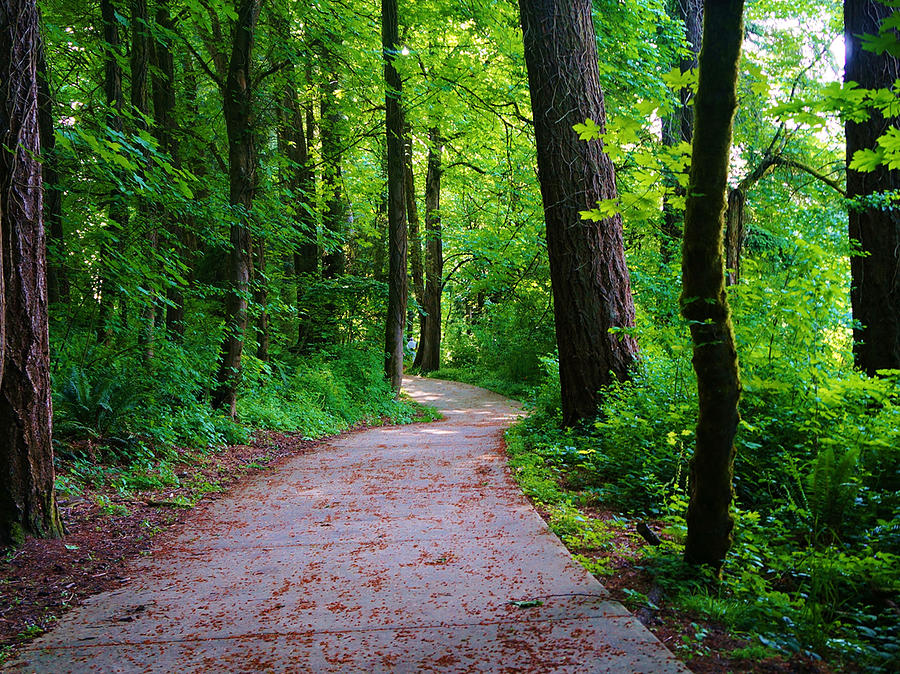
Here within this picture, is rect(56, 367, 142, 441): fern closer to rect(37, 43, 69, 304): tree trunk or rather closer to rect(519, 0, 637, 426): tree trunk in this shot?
rect(37, 43, 69, 304): tree trunk

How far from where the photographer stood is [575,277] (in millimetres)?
7172

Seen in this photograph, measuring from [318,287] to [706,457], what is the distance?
13.4 m

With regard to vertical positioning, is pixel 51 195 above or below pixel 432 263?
below

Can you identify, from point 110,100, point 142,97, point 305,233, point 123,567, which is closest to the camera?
point 123,567

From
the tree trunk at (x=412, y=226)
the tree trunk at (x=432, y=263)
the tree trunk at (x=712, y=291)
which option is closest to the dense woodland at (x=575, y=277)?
the tree trunk at (x=712, y=291)

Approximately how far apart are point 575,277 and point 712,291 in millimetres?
4285

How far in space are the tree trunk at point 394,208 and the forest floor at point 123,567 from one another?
8.25 metres

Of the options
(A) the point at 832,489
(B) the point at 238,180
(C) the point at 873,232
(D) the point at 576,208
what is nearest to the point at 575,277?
(D) the point at 576,208

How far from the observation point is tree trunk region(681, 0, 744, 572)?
274 cm

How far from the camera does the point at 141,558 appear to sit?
4.14m

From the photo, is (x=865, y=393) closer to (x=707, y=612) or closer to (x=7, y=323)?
(x=707, y=612)

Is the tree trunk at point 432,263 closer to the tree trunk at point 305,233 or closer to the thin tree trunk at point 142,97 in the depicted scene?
the tree trunk at point 305,233

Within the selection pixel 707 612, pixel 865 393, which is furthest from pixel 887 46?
pixel 865 393

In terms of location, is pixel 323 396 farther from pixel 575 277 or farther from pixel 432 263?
pixel 432 263
